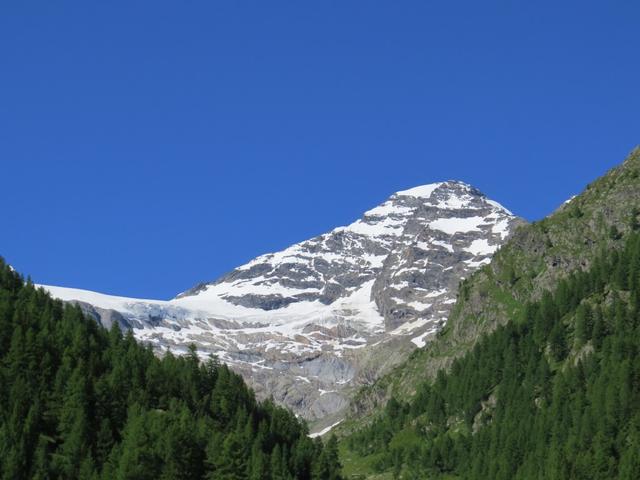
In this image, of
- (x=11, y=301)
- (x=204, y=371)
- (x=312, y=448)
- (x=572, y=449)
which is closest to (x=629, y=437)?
(x=572, y=449)

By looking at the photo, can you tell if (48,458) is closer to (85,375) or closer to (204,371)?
(85,375)

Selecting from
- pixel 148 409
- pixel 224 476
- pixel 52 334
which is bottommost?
pixel 224 476

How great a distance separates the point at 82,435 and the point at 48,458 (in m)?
5.84

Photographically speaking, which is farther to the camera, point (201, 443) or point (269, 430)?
point (269, 430)

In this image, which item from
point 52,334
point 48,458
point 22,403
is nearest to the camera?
point 48,458

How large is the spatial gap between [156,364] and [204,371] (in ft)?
46.5

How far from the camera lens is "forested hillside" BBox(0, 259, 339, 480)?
14588 centimetres

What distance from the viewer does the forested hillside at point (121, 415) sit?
5743 inches

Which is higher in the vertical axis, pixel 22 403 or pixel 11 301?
pixel 11 301

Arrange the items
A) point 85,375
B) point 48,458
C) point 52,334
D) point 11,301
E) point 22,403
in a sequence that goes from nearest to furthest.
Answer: point 48,458
point 22,403
point 85,375
point 52,334
point 11,301

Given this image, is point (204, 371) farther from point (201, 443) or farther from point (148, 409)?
point (201, 443)

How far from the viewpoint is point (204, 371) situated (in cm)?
19412

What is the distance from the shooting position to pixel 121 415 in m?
163

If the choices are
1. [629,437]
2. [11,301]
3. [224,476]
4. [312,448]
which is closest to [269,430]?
[312,448]
